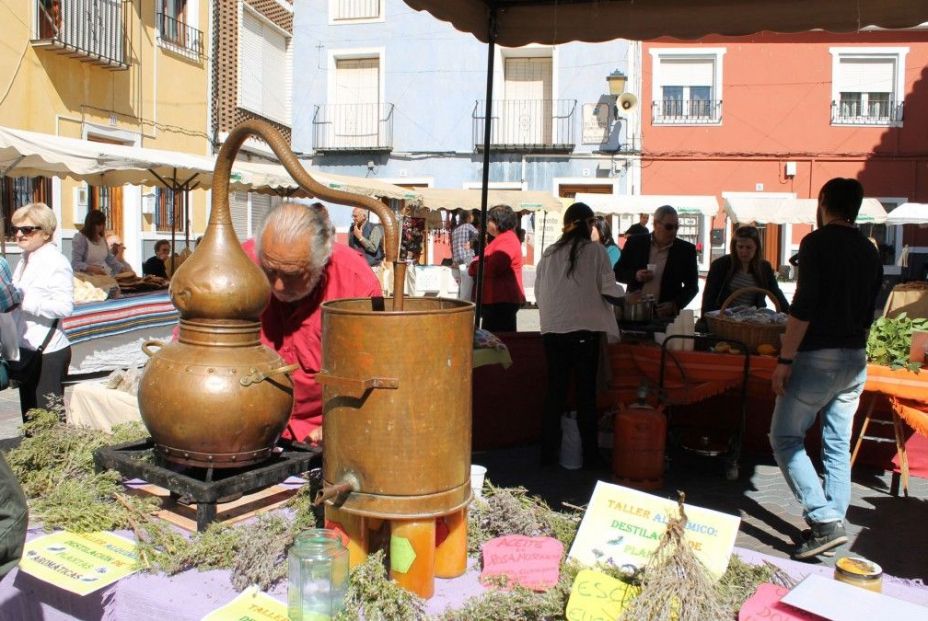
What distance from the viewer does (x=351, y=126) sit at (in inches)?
844

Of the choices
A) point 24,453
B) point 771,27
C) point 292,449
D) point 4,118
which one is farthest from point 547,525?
point 4,118

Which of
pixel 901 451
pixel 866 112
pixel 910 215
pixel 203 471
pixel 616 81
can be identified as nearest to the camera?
pixel 203 471

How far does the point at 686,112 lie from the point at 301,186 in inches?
756

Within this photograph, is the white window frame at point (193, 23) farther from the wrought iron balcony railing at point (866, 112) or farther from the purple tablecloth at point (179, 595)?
the purple tablecloth at point (179, 595)

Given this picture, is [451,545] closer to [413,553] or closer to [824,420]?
[413,553]

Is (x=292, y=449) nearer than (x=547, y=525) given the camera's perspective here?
No

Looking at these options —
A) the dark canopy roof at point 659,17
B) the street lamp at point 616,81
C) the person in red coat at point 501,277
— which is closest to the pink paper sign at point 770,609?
the dark canopy roof at point 659,17

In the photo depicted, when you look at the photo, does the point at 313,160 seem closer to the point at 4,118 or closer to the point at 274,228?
the point at 4,118

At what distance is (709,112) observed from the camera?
19.3 m

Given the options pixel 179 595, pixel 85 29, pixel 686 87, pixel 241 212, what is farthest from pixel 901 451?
pixel 241 212

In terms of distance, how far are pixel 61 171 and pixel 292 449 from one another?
24.5 ft

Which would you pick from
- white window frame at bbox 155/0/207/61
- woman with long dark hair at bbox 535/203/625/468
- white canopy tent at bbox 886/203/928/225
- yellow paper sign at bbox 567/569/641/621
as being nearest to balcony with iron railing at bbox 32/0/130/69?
white window frame at bbox 155/0/207/61

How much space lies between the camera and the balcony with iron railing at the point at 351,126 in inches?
830

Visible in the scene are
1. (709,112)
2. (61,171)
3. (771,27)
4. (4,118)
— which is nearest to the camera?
(771,27)
